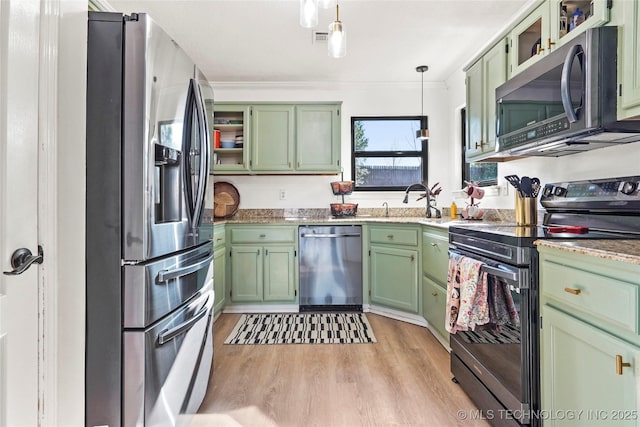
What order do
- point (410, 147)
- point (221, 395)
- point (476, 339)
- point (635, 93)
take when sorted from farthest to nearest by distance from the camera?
point (410, 147)
point (221, 395)
point (476, 339)
point (635, 93)

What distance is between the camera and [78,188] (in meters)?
1.17

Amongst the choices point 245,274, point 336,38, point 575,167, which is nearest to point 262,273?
point 245,274

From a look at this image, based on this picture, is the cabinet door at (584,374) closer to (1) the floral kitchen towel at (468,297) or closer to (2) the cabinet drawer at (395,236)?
(1) the floral kitchen towel at (468,297)

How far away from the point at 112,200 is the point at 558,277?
159 centimetres

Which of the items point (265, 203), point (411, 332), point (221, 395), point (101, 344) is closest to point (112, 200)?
point (101, 344)

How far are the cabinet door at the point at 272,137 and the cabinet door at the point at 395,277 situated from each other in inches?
52.7

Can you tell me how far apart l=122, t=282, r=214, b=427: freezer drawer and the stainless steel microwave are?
1.88 m

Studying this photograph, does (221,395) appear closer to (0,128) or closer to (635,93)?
(0,128)

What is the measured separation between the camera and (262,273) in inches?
132

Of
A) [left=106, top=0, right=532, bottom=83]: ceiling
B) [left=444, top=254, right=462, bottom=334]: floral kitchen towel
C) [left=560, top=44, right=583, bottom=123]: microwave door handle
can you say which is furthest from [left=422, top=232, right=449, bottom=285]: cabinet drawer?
[left=106, top=0, right=532, bottom=83]: ceiling

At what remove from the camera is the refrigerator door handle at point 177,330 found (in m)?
1.30

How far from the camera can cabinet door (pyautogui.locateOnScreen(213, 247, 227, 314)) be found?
3.04 meters

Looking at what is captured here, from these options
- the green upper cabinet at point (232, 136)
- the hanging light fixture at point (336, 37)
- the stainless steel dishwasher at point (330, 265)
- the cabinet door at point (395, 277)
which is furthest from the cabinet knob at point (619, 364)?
the green upper cabinet at point (232, 136)

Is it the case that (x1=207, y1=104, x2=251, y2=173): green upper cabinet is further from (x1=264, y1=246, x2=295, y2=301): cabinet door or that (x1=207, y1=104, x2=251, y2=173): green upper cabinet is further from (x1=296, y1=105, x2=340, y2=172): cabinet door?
(x1=264, y1=246, x2=295, y2=301): cabinet door
